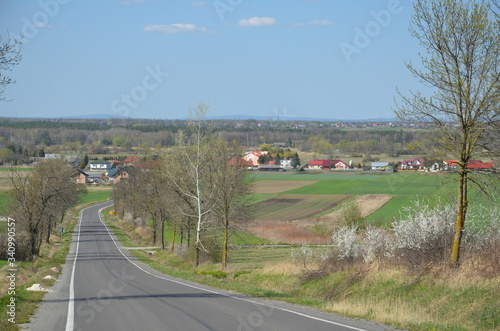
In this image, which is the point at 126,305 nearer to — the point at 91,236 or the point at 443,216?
Result: the point at 443,216

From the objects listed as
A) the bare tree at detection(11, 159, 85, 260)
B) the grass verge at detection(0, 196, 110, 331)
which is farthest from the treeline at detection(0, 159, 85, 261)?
the grass verge at detection(0, 196, 110, 331)

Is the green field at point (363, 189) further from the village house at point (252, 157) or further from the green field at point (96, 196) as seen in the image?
the green field at point (96, 196)

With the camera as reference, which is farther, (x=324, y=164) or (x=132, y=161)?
(x=324, y=164)

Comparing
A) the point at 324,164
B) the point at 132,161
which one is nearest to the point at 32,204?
the point at 132,161

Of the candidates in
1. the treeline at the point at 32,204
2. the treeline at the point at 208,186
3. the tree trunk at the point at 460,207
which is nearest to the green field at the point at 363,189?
the treeline at the point at 208,186

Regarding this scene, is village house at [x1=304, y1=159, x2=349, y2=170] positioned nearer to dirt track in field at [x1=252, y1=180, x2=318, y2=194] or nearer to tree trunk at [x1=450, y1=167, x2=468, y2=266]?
dirt track in field at [x1=252, y1=180, x2=318, y2=194]

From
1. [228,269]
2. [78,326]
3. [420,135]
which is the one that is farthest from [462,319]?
[228,269]

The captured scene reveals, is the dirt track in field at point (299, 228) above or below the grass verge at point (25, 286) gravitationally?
below

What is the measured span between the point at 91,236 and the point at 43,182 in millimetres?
17648

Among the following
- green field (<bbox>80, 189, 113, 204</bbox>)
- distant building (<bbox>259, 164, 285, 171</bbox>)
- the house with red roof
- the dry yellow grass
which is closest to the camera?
the house with red roof

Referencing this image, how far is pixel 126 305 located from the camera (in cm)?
1445

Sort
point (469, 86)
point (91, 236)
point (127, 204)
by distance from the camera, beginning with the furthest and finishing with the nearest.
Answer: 1. point (127, 204)
2. point (91, 236)
3. point (469, 86)

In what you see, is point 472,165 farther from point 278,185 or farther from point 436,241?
point 278,185

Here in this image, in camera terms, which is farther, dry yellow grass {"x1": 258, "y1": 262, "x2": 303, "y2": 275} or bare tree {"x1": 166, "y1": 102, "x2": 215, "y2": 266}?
bare tree {"x1": 166, "y1": 102, "x2": 215, "y2": 266}
